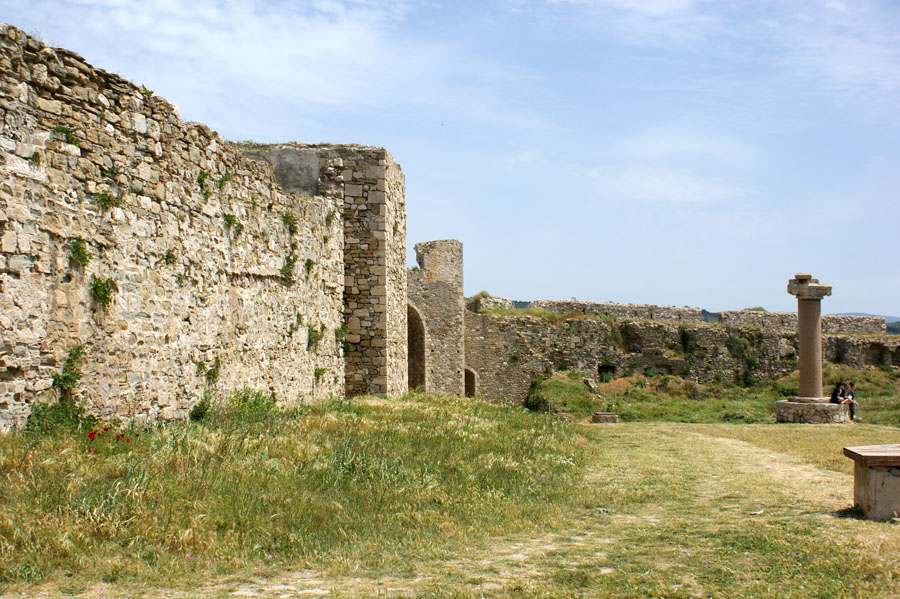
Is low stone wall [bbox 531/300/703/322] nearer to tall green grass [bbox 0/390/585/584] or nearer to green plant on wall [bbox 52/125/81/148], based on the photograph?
tall green grass [bbox 0/390/585/584]

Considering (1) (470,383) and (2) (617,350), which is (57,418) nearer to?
(1) (470,383)

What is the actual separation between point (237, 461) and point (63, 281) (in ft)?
7.23

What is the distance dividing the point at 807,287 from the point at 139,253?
19.5 meters

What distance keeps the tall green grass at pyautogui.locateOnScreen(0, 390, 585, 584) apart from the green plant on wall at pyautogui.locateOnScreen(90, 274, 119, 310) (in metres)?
1.22

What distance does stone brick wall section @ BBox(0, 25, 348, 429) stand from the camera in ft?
Result: 21.6

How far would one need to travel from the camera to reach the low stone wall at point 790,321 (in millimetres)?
35000

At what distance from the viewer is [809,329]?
2281cm

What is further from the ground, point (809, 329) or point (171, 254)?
point (171, 254)

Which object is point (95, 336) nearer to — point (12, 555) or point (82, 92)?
point (82, 92)

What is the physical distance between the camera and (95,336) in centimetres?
748

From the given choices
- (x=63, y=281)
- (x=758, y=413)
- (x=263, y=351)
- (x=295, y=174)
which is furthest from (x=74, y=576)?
(x=758, y=413)

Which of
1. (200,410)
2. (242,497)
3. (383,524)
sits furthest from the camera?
(200,410)

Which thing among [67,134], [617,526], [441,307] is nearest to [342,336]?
[67,134]

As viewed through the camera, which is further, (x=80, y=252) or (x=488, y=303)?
(x=488, y=303)
